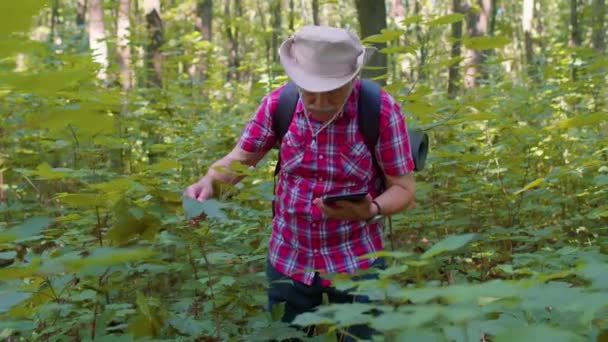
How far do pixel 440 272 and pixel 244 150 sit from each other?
2107 millimetres

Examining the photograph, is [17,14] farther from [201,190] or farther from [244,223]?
[244,223]

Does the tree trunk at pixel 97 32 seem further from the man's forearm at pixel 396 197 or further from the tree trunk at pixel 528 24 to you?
the tree trunk at pixel 528 24

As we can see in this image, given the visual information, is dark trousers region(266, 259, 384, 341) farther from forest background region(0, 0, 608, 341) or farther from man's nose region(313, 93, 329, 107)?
man's nose region(313, 93, 329, 107)

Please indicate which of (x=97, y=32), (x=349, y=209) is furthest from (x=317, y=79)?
(x=97, y=32)

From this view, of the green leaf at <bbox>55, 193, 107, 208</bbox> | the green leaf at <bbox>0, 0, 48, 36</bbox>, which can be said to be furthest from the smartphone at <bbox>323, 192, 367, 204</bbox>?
the green leaf at <bbox>0, 0, 48, 36</bbox>

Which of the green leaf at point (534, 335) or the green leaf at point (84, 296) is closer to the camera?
the green leaf at point (534, 335)

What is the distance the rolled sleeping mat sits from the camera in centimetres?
254

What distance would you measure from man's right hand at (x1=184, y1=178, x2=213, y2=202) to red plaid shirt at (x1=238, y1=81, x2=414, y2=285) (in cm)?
32

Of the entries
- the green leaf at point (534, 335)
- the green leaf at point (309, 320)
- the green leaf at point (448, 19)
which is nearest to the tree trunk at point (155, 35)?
the green leaf at point (448, 19)

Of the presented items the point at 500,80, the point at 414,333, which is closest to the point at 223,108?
the point at 500,80

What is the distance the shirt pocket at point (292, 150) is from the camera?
242cm

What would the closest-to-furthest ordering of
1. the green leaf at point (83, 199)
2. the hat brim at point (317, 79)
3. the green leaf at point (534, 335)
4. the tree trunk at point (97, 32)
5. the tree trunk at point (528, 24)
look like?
1. the green leaf at point (534, 335)
2. the green leaf at point (83, 199)
3. the hat brim at point (317, 79)
4. the tree trunk at point (97, 32)
5. the tree trunk at point (528, 24)

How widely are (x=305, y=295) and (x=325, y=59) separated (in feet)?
3.12

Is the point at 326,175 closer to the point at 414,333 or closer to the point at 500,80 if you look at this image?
the point at 414,333
